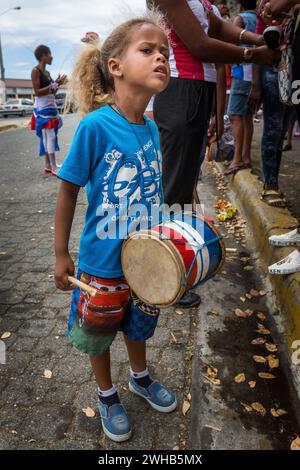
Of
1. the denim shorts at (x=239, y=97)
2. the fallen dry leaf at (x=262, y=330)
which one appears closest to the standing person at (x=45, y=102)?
the denim shorts at (x=239, y=97)

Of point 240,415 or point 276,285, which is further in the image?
point 276,285

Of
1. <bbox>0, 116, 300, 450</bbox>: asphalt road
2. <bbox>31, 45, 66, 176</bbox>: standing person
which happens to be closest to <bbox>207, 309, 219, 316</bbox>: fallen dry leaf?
<bbox>0, 116, 300, 450</bbox>: asphalt road

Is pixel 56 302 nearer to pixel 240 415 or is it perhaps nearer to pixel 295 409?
pixel 240 415

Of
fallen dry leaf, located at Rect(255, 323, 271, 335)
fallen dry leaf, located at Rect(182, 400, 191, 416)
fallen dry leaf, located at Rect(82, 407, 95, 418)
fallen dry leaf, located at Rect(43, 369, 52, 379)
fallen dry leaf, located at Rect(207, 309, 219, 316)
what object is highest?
fallen dry leaf, located at Rect(182, 400, 191, 416)

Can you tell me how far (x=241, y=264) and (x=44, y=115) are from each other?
447 centimetres

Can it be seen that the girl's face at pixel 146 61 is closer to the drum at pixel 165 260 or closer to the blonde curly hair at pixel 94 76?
the blonde curly hair at pixel 94 76

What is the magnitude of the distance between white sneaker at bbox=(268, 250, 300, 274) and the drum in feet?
3.24

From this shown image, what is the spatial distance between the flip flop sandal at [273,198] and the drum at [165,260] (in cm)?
217

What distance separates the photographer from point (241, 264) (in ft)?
11.0

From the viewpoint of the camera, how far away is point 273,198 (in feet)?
11.9

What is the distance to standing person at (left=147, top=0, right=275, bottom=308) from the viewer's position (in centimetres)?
222

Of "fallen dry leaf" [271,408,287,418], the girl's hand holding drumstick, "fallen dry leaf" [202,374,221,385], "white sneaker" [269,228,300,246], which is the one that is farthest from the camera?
"white sneaker" [269,228,300,246]

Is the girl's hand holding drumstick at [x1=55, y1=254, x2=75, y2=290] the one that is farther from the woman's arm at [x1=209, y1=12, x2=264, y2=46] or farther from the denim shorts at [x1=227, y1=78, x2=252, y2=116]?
the denim shorts at [x1=227, y1=78, x2=252, y2=116]

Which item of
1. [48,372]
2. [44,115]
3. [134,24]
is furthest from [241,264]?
[44,115]
